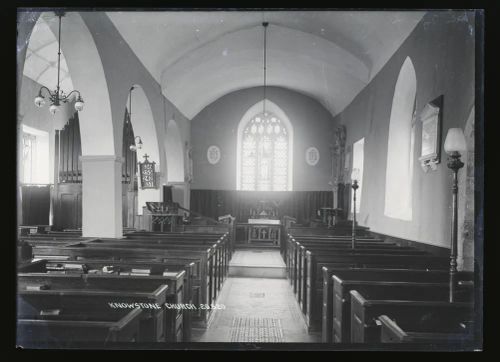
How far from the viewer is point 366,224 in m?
9.82

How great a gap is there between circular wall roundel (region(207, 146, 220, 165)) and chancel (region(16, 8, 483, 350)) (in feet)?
0.32

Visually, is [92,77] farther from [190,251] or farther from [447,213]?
[447,213]

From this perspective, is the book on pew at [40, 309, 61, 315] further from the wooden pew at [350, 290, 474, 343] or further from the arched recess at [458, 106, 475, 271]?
the arched recess at [458, 106, 475, 271]

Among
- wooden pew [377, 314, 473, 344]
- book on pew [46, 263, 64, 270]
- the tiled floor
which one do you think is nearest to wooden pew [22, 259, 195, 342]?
book on pew [46, 263, 64, 270]

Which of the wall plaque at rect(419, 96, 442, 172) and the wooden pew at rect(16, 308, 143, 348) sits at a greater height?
the wall plaque at rect(419, 96, 442, 172)

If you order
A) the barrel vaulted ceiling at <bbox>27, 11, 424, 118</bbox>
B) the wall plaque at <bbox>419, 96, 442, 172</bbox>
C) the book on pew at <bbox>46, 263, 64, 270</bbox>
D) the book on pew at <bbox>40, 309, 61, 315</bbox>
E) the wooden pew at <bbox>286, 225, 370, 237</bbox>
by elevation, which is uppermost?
the barrel vaulted ceiling at <bbox>27, 11, 424, 118</bbox>

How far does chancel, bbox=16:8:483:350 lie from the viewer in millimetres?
3254

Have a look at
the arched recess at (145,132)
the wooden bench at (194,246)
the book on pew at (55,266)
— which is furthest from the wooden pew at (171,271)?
the arched recess at (145,132)

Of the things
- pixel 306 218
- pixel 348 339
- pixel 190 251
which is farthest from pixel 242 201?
pixel 348 339

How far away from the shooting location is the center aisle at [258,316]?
3.61 m

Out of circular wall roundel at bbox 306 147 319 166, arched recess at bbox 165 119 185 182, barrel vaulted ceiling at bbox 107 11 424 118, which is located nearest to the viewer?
barrel vaulted ceiling at bbox 107 11 424 118

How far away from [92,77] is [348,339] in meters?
5.39

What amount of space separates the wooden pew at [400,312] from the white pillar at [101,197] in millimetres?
4582

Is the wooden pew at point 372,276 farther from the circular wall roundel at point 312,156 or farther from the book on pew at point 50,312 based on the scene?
the circular wall roundel at point 312,156
